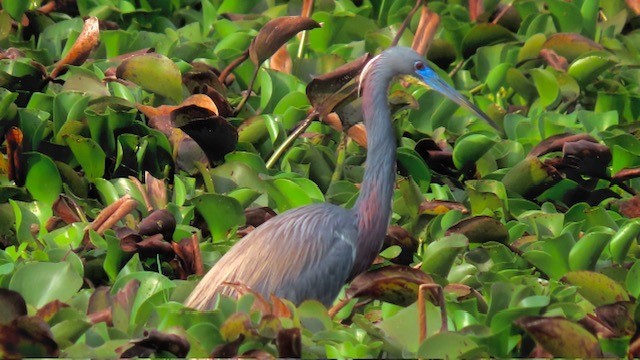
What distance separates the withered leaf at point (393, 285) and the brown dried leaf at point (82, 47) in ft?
8.79

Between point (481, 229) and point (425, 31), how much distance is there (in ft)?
6.65

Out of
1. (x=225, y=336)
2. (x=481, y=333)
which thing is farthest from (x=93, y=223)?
(x=481, y=333)

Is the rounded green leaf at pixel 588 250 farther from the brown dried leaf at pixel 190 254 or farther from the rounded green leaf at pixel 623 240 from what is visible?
the brown dried leaf at pixel 190 254

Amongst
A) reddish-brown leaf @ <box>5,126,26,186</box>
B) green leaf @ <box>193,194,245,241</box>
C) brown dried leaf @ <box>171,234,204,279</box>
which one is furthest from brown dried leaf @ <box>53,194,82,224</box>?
brown dried leaf @ <box>171,234,204,279</box>

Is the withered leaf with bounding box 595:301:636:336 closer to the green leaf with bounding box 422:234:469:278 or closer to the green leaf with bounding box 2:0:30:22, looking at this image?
the green leaf with bounding box 422:234:469:278

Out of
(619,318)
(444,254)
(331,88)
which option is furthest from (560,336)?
(331,88)

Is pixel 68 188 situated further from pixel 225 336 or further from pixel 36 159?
pixel 225 336

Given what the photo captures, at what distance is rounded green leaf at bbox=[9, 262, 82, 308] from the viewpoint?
4770mm

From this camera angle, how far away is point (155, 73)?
21.8ft

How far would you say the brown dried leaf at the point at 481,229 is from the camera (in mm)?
5617

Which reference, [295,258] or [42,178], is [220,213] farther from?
[42,178]

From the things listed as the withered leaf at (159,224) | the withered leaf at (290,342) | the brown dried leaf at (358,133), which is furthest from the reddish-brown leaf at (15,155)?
the withered leaf at (290,342)

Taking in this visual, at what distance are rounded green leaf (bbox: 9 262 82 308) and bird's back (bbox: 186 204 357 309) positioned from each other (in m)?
0.49

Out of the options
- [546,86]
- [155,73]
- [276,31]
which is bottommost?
[546,86]
